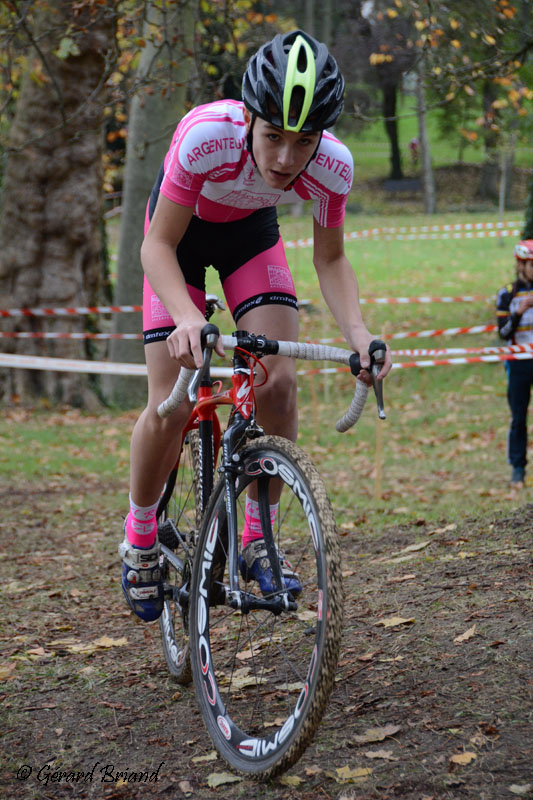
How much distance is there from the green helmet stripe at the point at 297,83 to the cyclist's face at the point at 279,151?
69mm

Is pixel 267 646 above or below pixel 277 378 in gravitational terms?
below

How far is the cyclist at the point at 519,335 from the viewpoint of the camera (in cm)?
831

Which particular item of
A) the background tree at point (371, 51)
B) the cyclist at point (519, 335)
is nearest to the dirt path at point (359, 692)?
the cyclist at point (519, 335)

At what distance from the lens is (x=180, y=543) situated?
13.0 ft

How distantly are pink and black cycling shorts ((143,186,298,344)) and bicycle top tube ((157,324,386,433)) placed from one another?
0.54m

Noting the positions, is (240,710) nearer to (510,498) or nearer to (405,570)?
(405,570)

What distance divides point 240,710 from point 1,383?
1026 cm

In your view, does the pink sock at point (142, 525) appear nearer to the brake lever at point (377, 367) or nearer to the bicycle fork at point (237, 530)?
the bicycle fork at point (237, 530)

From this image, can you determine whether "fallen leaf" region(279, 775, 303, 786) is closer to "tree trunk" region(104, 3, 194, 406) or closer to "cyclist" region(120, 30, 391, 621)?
"cyclist" region(120, 30, 391, 621)

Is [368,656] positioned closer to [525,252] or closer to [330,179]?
[330,179]

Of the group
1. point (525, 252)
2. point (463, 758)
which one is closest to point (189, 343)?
point (463, 758)

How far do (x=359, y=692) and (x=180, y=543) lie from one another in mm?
1019

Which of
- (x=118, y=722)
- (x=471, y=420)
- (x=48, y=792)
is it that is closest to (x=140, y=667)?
(x=118, y=722)

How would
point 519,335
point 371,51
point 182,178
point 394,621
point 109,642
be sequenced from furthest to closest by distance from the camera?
point 371,51 < point 519,335 < point 109,642 < point 394,621 < point 182,178
